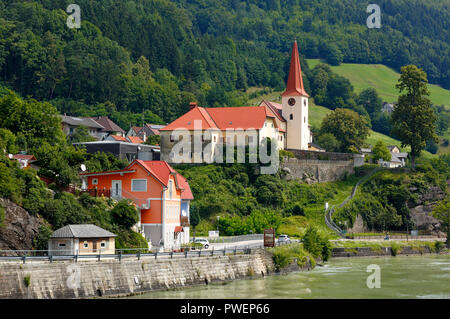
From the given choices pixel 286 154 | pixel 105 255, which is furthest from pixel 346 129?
pixel 105 255

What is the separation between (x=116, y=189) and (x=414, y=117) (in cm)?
5262

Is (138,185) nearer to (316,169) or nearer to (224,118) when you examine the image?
(224,118)

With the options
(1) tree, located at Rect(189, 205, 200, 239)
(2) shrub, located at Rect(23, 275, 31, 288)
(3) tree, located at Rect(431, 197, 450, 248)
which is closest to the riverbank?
(3) tree, located at Rect(431, 197, 450, 248)

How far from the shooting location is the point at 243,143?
305 feet

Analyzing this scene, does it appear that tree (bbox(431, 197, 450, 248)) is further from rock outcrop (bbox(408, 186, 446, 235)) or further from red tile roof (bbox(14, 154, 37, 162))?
red tile roof (bbox(14, 154, 37, 162))

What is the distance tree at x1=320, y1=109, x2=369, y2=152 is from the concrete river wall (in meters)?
66.7

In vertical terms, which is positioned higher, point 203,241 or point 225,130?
point 225,130

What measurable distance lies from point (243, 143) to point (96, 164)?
2882 centimetres

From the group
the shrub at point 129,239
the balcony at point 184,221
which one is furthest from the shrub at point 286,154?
the shrub at point 129,239

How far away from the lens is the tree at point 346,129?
11550cm

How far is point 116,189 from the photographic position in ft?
195

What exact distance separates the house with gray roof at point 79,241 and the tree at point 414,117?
2442 inches

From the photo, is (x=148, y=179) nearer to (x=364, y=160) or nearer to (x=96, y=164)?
(x=96, y=164)

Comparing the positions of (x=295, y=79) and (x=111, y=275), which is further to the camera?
(x=295, y=79)
